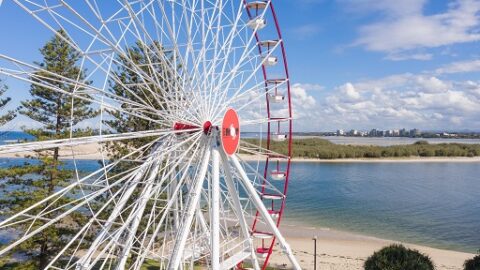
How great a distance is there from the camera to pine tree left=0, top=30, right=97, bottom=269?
15.9 metres

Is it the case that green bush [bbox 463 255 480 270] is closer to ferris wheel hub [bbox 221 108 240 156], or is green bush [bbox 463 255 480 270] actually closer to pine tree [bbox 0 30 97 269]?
ferris wheel hub [bbox 221 108 240 156]

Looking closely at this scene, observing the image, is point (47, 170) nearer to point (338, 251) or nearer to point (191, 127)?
point (191, 127)

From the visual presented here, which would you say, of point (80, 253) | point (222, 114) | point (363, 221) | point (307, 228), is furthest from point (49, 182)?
point (363, 221)

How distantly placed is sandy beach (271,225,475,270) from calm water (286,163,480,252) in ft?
7.31

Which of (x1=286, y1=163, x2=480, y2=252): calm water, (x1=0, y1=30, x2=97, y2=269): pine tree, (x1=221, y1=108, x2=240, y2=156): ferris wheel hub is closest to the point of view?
(x1=221, y1=108, x2=240, y2=156): ferris wheel hub

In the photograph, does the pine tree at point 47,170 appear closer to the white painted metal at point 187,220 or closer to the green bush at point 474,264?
the white painted metal at point 187,220

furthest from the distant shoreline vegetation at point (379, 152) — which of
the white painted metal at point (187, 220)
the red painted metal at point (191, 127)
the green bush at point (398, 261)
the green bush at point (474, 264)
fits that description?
the white painted metal at point (187, 220)

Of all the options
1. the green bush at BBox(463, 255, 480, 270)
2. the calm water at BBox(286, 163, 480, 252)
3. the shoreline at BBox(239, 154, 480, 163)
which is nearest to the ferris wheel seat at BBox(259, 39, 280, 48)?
the green bush at BBox(463, 255, 480, 270)

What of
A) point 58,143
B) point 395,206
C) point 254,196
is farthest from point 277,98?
point 395,206

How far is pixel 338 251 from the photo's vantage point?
79.9 ft

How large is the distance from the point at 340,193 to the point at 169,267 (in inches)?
1606

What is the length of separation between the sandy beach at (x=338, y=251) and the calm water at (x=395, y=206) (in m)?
2.23

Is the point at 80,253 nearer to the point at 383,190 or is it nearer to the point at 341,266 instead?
the point at 341,266

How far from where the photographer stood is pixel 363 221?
34000mm
